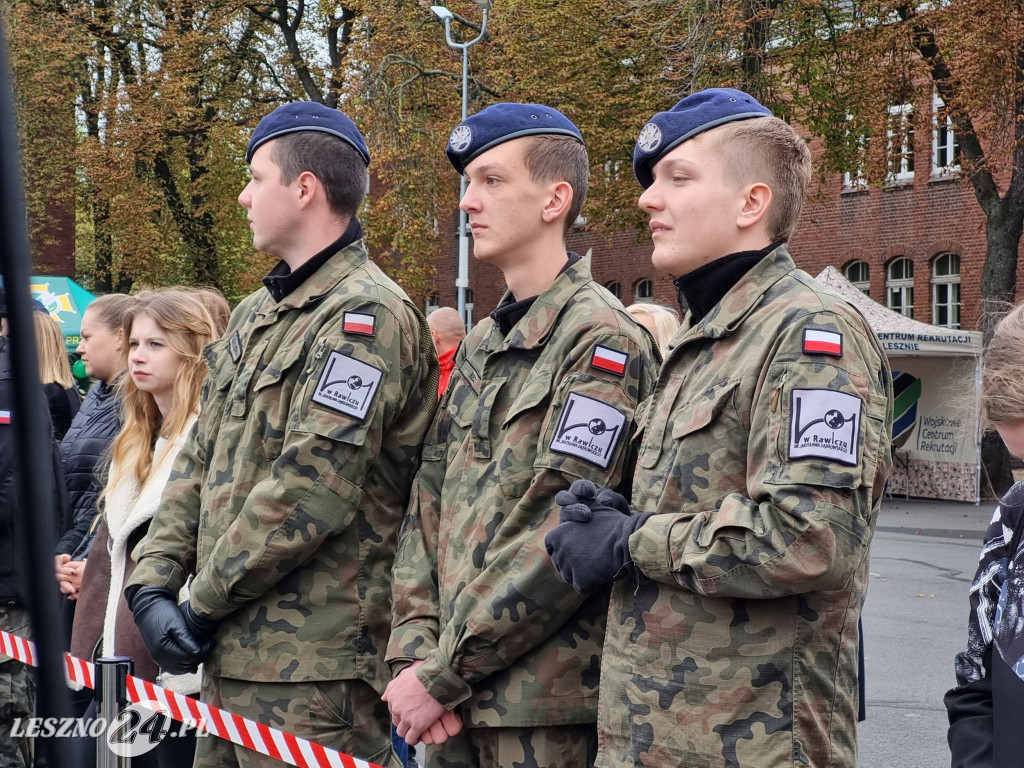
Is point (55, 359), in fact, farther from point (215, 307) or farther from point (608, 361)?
point (608, 361)

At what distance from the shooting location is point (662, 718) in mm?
2281

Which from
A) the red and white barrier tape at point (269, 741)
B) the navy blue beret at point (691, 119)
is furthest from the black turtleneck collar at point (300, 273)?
the red and white barrier tape at point (269, 741)

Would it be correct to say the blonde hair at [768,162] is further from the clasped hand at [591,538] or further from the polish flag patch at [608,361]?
the clasped hand at [591,538]

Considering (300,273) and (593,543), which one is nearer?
(593,543)

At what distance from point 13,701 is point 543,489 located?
2.98 m

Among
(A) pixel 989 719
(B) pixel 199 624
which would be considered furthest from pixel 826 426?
(B) pixel 199 624

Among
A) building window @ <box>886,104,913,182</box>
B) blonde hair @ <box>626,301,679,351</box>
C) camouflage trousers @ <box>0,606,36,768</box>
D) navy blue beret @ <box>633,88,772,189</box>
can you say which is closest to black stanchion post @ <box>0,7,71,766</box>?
navy blue beret @ <box>633,88,772,189</box>

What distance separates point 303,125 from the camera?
3334 mm

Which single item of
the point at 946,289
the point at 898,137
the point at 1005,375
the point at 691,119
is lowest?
the point at 946,289

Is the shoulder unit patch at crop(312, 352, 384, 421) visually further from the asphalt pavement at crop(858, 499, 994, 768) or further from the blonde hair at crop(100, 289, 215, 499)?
the asphalt pavement at crop(858, 499, 994, 768)

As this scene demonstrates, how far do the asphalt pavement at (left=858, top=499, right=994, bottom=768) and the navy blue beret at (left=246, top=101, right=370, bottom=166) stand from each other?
12.2 feet

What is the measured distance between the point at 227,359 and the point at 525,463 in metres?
1.01

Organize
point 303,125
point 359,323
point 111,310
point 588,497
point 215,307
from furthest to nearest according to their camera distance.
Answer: point 111,310, point 215,307, point 303,125, point 359,323, point 588,497

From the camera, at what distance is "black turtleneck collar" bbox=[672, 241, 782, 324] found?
98.8 inches
